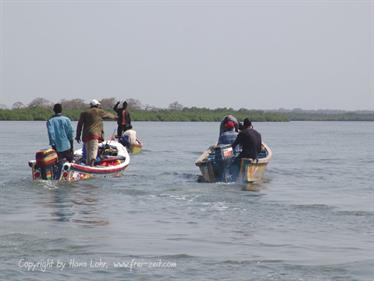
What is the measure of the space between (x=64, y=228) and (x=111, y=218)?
4.76 feet

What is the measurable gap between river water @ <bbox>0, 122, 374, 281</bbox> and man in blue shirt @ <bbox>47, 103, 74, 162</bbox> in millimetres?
793

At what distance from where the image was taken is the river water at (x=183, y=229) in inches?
400

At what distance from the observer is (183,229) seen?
43.1ft

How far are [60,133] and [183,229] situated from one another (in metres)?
6.38

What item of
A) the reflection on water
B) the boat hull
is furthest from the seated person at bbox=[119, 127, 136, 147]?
the reflection on water

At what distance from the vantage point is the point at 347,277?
9938 mm

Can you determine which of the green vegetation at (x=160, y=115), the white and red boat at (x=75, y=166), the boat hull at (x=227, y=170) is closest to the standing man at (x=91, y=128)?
the white and red boat at (x=75, y=166)

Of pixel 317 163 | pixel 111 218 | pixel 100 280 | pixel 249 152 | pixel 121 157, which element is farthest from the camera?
pixel 317 163

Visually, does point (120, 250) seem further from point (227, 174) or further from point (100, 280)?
point (227, 174)

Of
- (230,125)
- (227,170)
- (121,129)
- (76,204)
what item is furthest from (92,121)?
(121,129)

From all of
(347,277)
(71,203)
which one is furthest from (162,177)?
(347,277)

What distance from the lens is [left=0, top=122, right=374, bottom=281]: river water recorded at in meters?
10.1

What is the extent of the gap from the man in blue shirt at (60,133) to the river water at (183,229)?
2.60ft

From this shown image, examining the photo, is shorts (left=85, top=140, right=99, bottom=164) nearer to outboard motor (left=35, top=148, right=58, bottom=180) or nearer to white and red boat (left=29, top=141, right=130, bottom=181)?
white and red boat (left=29, top=141, right=130, bottom=181)
